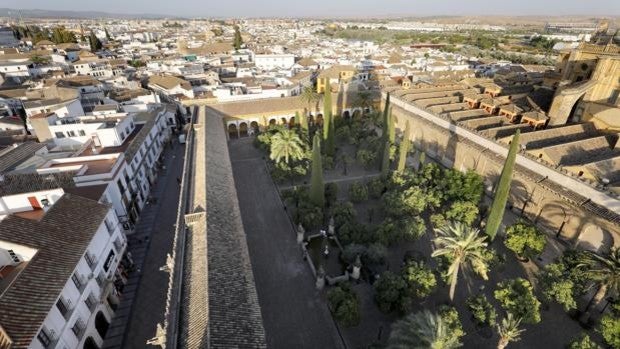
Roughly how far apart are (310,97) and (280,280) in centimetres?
3483

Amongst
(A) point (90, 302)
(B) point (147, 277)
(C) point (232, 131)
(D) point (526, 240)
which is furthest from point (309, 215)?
(C) point (232, 131)

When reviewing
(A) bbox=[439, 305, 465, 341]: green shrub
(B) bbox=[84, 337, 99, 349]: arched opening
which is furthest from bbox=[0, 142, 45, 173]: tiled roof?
(A) bbox=[439, 305, 465, 341]: green shrub

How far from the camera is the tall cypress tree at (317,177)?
28641 millimetres

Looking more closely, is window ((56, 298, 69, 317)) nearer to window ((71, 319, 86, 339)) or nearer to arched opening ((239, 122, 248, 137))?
window ((71, 319, 86, 339))

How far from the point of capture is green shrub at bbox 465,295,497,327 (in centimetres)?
1891

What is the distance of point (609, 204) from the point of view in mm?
24641

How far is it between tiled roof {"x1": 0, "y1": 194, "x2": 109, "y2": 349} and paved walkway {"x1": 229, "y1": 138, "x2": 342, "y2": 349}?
1205 cm

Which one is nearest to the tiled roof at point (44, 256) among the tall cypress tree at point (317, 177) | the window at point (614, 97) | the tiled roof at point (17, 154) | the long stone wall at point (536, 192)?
the tiled roof at point (17, 154)

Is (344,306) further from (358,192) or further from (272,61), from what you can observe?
(272,61)

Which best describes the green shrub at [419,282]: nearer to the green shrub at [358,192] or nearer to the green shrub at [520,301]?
the green shrub at [520,301]

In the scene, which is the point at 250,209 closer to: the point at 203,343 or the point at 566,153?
the point at 203,343

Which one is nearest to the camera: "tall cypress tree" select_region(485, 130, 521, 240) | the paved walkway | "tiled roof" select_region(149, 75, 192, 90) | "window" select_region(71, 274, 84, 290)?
"window" select_region(71, 274, 84, 290)

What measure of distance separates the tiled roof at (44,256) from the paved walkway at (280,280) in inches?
474

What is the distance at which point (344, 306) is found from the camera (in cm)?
1977
